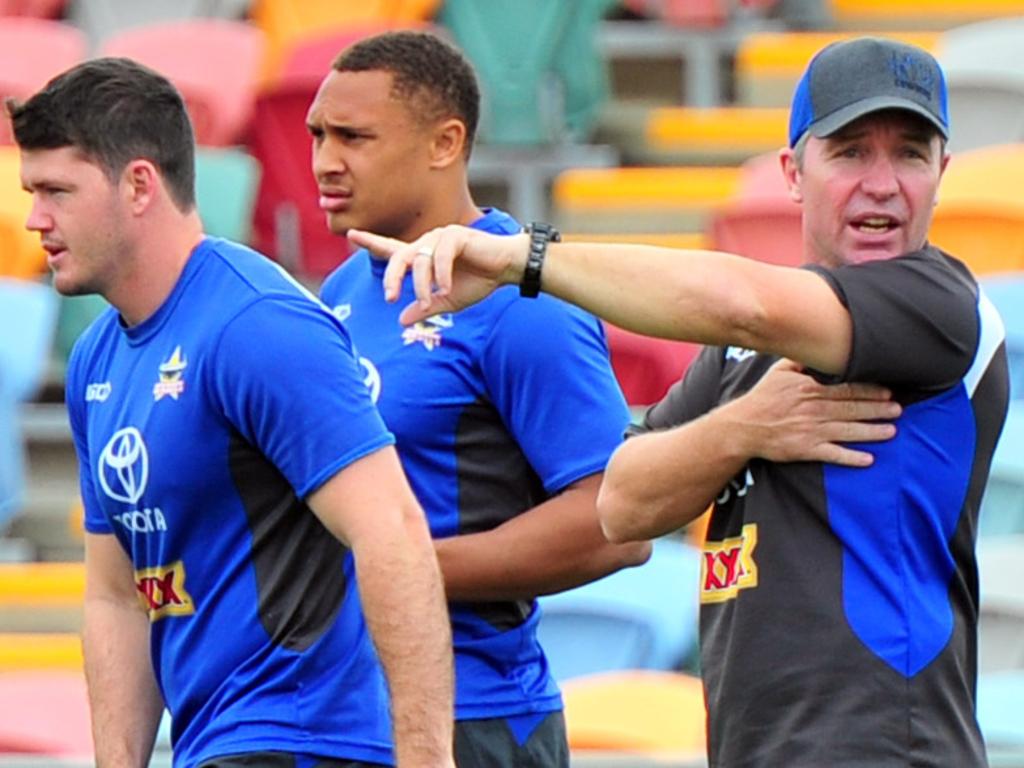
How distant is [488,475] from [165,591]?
576mm

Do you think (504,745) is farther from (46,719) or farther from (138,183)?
(46,719)

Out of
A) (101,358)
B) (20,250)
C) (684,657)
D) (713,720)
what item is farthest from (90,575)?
(20,250)

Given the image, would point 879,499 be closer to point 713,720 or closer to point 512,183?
point 713,720

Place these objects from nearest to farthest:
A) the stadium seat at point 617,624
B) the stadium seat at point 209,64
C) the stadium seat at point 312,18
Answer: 1. the stadium seat at point 617,624
2. the stadium seat at point 209,64
3. the stadium seat at point 312,18

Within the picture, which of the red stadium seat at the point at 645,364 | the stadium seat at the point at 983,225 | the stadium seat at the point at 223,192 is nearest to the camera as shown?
the red stadium seat at the point at 645,364

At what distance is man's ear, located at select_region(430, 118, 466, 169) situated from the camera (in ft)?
12.2

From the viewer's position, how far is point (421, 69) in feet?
12.4

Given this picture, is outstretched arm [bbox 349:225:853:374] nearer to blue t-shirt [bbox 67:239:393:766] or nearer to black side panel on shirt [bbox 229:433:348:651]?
blue t-shirt [bbox 67:239:393:766]

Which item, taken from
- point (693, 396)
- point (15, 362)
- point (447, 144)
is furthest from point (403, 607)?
point (15, 362)

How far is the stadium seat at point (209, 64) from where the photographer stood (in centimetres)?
761

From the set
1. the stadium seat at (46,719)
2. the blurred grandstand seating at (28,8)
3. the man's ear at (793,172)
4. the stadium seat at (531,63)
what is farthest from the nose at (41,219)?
the blurred grandstand seating at (28,8)

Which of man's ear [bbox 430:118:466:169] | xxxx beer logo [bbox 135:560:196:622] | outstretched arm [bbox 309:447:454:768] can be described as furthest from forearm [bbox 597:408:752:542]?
man's ear [bbox 430:118:466:169]

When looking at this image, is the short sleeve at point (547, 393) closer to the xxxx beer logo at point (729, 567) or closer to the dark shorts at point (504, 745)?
the dark shorts at point (504, 745)

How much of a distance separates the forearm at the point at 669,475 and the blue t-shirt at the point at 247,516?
1.05 ft
